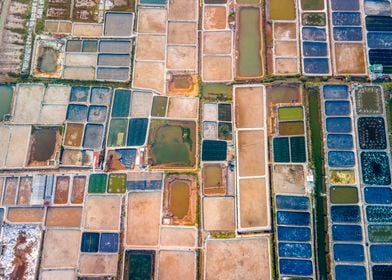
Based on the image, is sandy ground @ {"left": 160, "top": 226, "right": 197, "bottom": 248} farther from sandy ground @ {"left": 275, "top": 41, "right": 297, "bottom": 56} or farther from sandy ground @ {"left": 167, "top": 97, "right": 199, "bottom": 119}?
sandy ground @ {"left": 275, "top": 41, "right": 297, "bottom": 56}

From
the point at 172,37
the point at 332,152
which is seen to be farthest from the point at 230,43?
the point at 332,152

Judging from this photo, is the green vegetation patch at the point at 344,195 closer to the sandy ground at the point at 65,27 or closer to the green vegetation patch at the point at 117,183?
the green vegetation patch at the point at 117,183

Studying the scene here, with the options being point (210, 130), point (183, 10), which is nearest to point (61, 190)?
point (210, 130)

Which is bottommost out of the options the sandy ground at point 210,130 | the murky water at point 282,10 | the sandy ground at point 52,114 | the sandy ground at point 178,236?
the sandy ground at point 178,236

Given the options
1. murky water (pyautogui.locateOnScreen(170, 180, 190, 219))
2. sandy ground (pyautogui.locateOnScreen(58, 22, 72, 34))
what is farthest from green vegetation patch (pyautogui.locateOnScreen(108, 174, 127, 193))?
sandy ground (pyautogui.locateOnScreen(58, 22, 72, 34))

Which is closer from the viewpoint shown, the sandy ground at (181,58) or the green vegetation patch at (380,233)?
the green vegetation patch at (380,233)

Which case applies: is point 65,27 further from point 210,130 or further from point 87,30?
→ point 210,130

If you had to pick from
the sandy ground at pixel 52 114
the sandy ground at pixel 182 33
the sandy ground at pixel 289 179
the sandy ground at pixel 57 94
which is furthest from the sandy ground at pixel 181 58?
the sandy ground at pixel 289 179
